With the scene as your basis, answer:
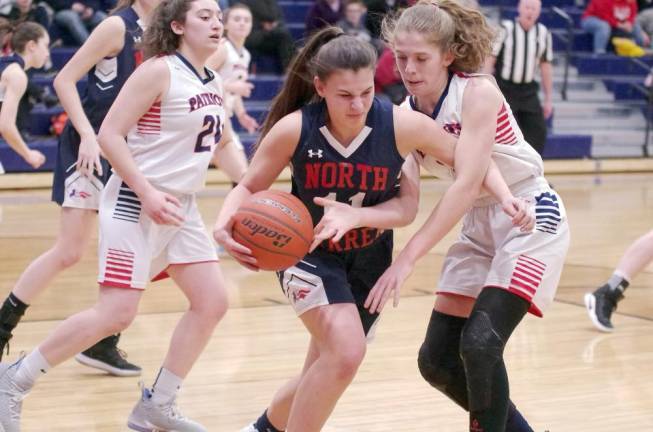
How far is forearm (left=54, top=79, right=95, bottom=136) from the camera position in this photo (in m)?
4.78

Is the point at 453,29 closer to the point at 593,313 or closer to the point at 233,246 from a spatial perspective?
the point at 233,246

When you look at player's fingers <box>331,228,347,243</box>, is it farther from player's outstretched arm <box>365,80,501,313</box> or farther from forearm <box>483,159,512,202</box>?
forearm <box>483,159,512,202</box>

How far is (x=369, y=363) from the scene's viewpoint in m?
5.36

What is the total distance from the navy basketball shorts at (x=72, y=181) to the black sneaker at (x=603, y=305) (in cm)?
257

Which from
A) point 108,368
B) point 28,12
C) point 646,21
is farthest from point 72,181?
point 646,21

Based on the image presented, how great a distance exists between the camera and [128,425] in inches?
168

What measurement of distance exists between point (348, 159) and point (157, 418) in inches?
51.3

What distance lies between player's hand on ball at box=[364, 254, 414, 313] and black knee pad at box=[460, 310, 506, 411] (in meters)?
0.29

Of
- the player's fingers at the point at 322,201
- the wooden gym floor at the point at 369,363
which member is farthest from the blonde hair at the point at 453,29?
the wooden gym floor at the point at 369,363

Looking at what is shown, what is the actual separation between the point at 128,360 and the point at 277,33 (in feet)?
28.5

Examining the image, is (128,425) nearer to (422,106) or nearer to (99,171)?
(99,171)

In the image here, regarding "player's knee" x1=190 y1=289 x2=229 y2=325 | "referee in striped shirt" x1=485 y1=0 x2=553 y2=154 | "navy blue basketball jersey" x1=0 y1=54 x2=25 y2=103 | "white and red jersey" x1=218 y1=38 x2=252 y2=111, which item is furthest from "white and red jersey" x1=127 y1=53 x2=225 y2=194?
"referee in striped shirt" x1=485 y1=0 x2=553 y2=154

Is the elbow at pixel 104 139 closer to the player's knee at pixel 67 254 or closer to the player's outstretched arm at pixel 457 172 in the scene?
the player's knee at pixel 67 254

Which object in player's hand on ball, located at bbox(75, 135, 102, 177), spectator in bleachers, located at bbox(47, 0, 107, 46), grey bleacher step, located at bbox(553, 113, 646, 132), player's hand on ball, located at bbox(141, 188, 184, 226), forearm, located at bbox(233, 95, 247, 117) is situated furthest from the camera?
grey bleacher step, located at bbox(553, 113, 646, 132)
